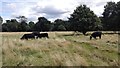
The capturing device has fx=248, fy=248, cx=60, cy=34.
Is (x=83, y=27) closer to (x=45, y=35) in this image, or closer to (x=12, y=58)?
(x=45, y=35)

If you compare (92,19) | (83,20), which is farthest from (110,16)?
(83,20)

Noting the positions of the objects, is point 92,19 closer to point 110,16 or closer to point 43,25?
point 110,16

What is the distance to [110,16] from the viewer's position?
7375 centimetres

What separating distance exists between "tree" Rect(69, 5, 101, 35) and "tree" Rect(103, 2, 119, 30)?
19.6ft

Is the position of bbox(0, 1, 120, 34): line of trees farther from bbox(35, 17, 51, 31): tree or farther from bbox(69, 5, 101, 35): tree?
bbox(35, 17, 51, 31): tree

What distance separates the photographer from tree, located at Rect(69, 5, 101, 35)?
6328 centimetres

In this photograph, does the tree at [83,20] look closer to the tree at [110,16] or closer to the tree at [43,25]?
the tree at [110,16]

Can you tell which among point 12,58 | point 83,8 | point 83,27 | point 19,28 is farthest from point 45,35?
point 19,28

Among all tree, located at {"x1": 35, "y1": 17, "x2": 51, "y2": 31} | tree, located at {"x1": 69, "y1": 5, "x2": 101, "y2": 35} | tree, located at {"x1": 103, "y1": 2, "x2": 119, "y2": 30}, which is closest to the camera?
tree, located at {"x1": 69, "y1": 5, "x2": 101, "y2": 35}

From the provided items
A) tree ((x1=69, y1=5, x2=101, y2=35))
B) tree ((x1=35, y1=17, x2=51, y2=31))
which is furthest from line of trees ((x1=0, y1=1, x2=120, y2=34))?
tree ((x1=35, y1=17, x2=51, y2=31))

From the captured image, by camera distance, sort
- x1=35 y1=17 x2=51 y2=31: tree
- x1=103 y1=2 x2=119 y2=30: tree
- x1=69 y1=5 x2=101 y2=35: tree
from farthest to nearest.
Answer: x1=35 y1=17 x2=51 y2=31: tree → x1=103 y1=2 x2=119 y2=30: tree → x1=69 y1=5 x2=101 y2=35: tree

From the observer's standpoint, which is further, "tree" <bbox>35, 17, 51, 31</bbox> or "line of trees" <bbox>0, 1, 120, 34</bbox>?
"tree" <bbox>35, 17, 51, 31</bbox>

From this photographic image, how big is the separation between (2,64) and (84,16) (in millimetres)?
56538

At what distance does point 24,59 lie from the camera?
34.7 feet
